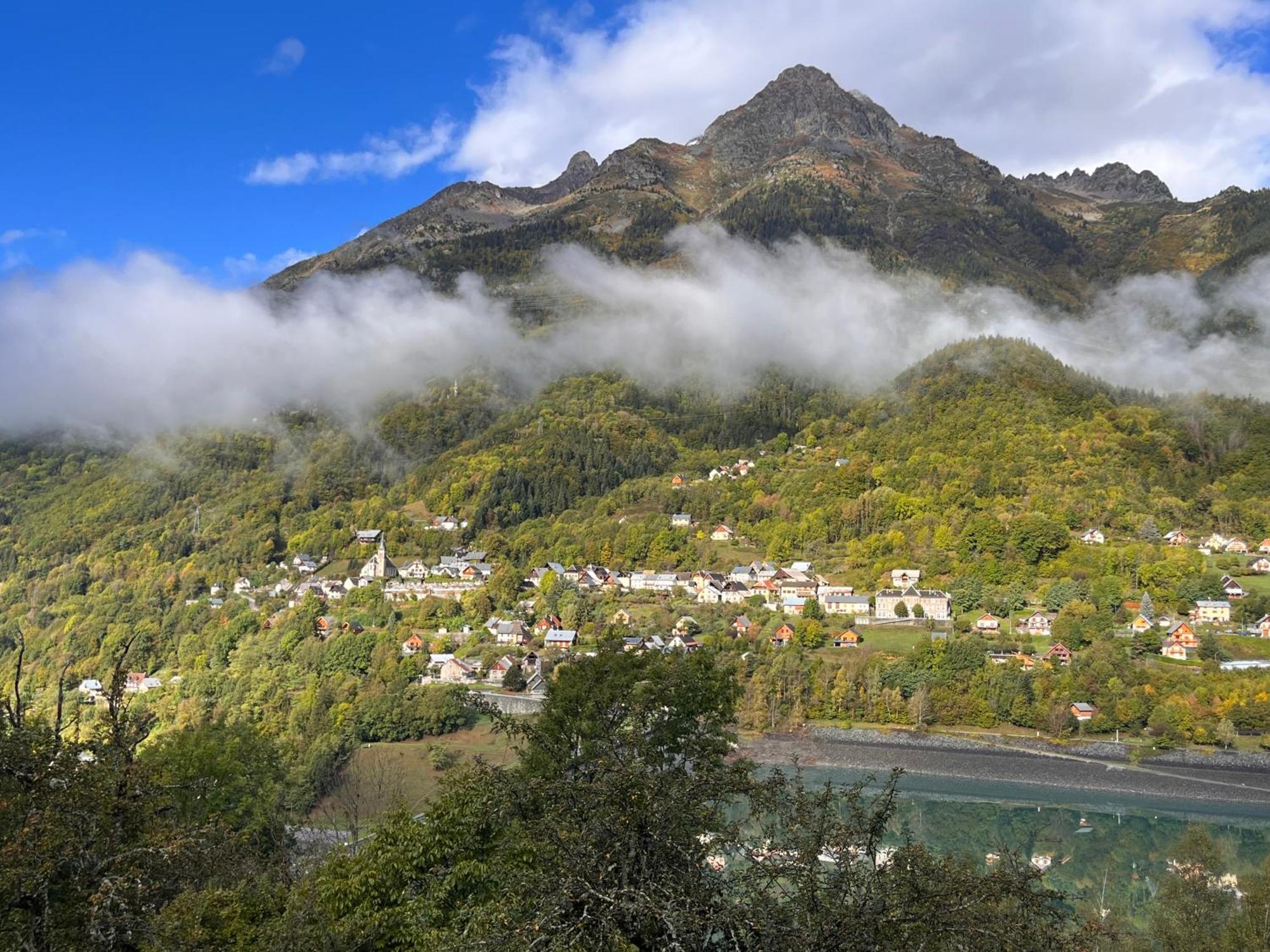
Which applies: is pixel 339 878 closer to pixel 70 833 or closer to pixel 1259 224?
pixel 70 833

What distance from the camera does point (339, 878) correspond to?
950 cm

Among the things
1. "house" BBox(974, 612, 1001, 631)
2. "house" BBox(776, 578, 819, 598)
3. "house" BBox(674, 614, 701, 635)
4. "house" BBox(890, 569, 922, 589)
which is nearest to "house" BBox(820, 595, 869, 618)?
"house" BBox(776, 578, 819, 598)

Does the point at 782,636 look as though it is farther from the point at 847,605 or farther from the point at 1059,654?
the point at 1059,654

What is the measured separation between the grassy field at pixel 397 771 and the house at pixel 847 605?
1028 inches

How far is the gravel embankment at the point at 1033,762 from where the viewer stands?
33.7 metres

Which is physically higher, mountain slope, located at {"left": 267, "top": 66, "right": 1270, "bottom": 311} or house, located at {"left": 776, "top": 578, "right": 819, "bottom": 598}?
mountain slope, located at {"left": 267, "top": 66, "right": 1270, "bottom": 311}

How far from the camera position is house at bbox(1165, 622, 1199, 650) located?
145 ft

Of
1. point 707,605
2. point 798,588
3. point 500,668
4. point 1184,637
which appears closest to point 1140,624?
point 1184,637

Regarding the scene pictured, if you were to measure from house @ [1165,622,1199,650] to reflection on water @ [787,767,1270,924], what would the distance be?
14480 millimetres

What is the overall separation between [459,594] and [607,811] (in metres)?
66.3

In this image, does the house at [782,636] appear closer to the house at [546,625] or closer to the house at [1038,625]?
the house at [1038,625]

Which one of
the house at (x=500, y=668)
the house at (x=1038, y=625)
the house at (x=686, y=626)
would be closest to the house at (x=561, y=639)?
the house at (x=500, y=668)

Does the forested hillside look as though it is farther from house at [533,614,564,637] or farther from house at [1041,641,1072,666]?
house at [1041,641,1072,666]

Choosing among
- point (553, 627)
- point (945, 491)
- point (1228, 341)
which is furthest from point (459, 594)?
point (1228, 341)
